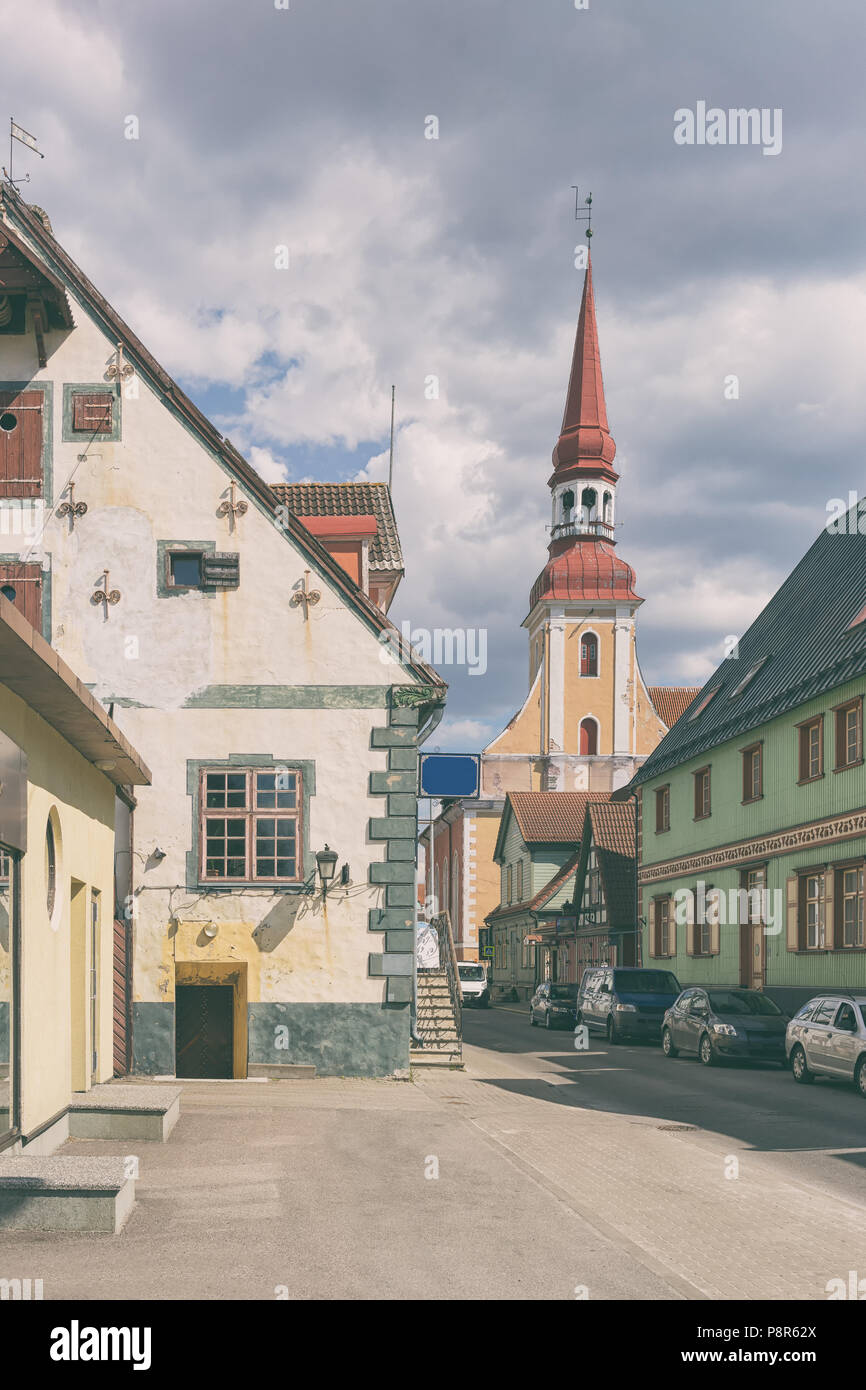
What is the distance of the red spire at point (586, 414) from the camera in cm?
8638

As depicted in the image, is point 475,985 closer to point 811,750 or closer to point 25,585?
point 811,750

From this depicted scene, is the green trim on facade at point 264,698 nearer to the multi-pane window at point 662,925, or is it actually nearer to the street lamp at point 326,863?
the street lamp at point 326,863

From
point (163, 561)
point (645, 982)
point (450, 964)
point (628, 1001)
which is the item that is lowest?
point (628, 1001)

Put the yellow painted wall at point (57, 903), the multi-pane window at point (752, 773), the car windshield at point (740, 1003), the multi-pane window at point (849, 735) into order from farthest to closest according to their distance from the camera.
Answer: the multi-pane window at point (752, 773), the multi-pane window at point (849, 735), the car windshield at point (740, 1003), the yellow painted wall at point (57, 903)

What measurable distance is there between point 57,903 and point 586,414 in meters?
77.3

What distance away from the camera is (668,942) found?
42281mm

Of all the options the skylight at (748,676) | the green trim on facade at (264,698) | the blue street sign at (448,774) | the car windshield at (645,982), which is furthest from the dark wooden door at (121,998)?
the skylight at (748,676)

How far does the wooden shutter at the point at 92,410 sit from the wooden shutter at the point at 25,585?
2.11m

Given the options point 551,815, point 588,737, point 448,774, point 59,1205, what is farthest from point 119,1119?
point 588,737

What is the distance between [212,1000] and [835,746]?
48.1 ft

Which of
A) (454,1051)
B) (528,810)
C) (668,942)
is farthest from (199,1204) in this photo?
(528,810)

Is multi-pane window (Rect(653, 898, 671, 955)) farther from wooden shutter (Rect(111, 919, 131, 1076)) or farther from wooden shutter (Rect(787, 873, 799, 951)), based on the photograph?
wooden shutter (Rect(111, 919, 131, 1076))

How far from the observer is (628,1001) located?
33.0 m
